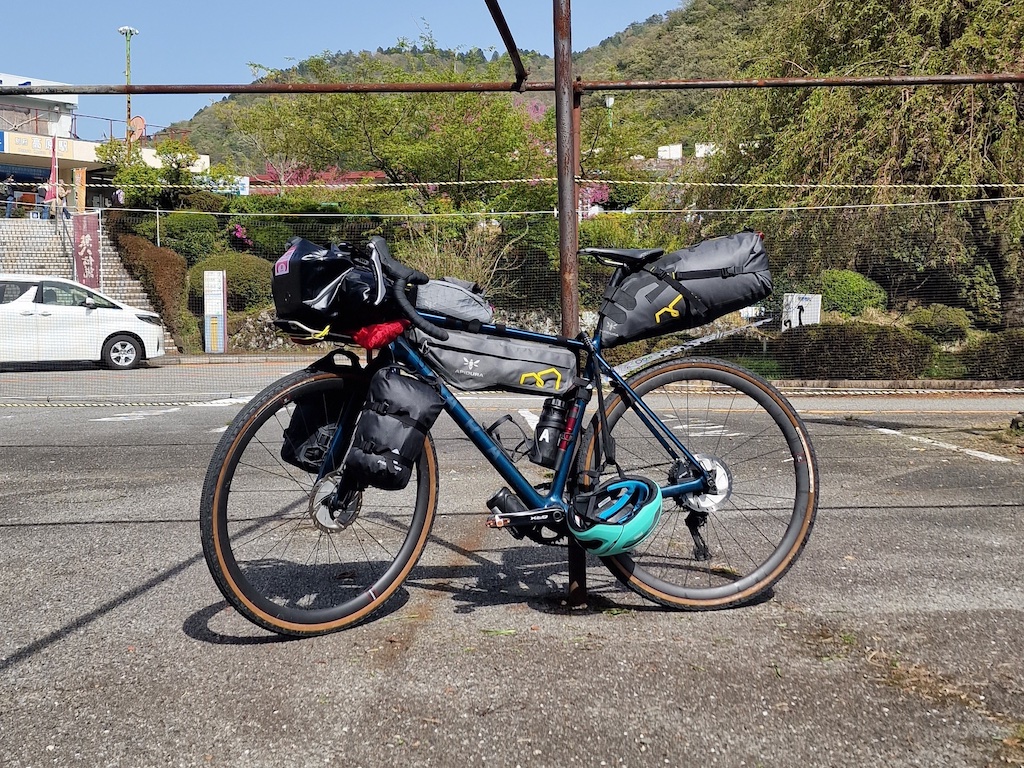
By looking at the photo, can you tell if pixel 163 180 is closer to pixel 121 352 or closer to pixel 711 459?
pixel 121 352

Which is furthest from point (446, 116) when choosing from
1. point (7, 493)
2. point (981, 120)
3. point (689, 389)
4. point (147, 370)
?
point (689, 389)

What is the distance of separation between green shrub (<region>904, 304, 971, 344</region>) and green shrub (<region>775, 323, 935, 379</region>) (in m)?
0.20

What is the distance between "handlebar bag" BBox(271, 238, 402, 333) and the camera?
2.88m

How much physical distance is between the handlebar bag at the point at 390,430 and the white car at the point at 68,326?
54.7 feet

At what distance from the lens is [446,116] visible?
26.6m

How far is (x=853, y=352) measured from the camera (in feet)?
53.1

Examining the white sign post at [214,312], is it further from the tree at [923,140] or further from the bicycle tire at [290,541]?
the bicycle tire at [290,541]

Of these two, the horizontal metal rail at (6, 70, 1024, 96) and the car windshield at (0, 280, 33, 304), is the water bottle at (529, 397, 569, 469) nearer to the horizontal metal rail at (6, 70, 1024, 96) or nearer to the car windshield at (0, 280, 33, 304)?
the horizontal metal rail at (6, 70, 1024, 96)

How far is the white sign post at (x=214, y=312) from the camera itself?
1959 centimetres

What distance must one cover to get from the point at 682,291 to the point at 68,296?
1724cm

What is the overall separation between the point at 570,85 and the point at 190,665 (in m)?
2.50

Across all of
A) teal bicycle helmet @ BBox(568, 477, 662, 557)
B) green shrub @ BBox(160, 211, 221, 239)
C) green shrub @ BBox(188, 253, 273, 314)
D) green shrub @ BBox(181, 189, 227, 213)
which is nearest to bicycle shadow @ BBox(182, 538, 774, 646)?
teal bicycle helmet @ BBox(568, 477, 662, 557)

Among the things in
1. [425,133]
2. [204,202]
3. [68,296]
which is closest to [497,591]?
[68,296]

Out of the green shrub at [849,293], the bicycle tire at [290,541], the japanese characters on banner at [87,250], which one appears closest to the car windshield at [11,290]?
the japanese characters on banner at [87,250]
